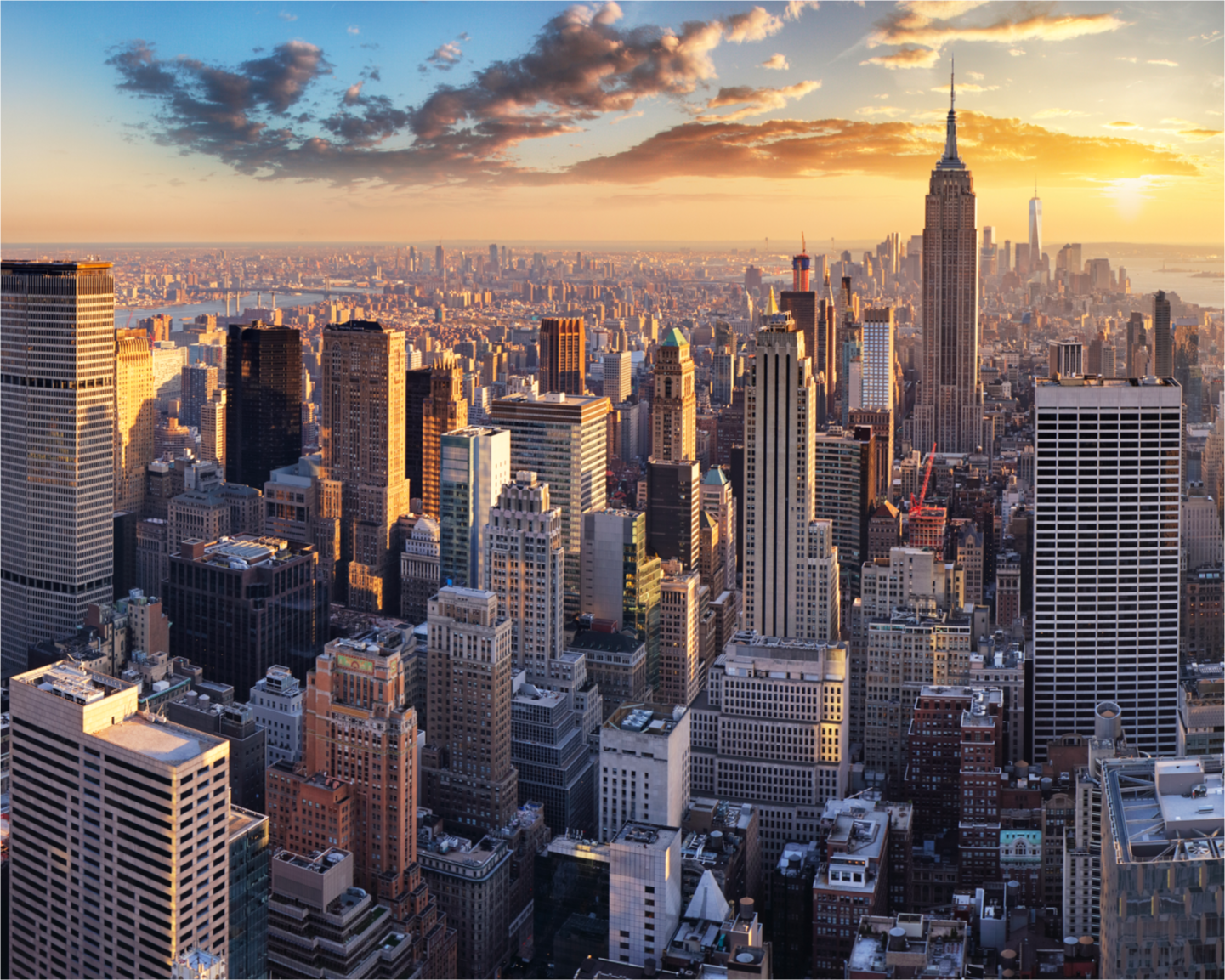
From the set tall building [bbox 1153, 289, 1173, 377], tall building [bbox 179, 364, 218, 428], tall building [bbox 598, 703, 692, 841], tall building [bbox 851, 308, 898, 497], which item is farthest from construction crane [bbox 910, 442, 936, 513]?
tall building [bbox 179, 364, 218, 428]

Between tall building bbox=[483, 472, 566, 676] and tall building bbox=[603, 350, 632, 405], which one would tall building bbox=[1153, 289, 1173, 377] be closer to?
tall building bbox=[483, 472, 566, 676]

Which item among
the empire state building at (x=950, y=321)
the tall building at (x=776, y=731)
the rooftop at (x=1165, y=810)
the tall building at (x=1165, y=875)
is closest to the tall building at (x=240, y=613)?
the tall building at (x=776, y=731)

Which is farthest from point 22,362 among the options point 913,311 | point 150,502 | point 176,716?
point 913,311

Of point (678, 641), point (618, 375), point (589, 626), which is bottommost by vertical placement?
point (678, 641)

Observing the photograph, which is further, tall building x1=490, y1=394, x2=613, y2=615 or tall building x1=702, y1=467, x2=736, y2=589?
tall building x1=702, y1=467, x2=736, y2=589

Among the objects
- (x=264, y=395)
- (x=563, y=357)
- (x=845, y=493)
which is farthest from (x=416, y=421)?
(x=845, y=493)

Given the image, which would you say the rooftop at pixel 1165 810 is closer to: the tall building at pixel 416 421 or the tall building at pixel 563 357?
the tall building at pixel 416 421

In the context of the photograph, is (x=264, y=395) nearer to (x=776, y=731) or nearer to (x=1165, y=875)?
(x=776, y=731)
